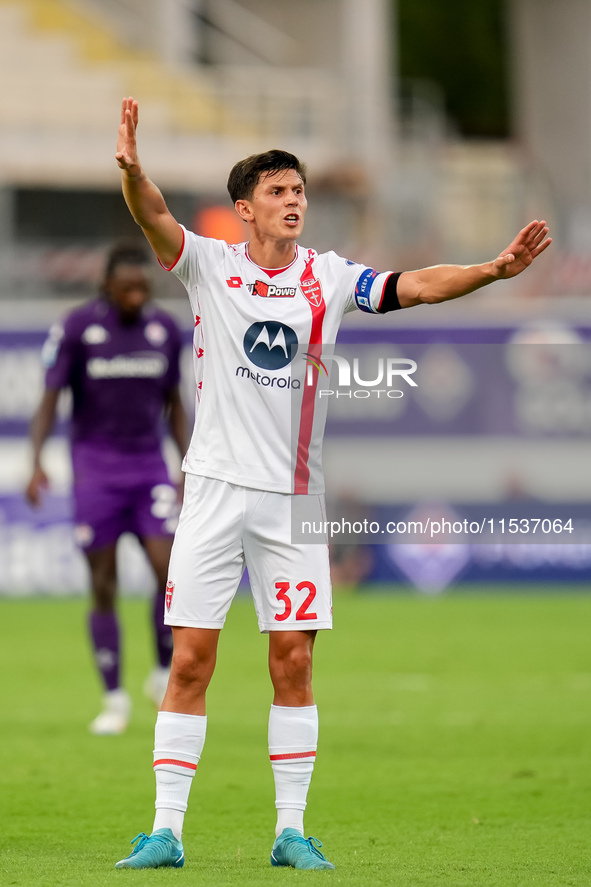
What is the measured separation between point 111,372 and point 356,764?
2.67 meters

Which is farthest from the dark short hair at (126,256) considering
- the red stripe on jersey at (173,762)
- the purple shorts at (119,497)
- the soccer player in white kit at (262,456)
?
the red stripe on jersey at (173,762)

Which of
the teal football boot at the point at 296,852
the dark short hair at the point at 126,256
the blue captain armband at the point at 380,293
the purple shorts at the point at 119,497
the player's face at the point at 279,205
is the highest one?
the dark short hair at the point at 126,256

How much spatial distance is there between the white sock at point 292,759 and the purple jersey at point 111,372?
3.75 m

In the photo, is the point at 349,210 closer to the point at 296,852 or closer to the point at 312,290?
the point at 312,290

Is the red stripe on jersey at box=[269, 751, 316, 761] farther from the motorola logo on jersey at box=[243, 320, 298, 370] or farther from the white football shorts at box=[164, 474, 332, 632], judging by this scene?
the motorola logo on jersey at box=[243, 320, 298, 370]

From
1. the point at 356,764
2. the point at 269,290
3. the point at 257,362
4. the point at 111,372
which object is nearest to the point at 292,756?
the point at 257,362

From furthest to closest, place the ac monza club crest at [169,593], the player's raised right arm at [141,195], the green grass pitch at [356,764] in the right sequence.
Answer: the green grass pitch at [356,764] → the ac monza club crest at [169,593] → the player's raised right arm at [141,195]

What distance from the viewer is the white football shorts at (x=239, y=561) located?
4.72 m

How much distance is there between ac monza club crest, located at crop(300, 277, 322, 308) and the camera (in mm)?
4848

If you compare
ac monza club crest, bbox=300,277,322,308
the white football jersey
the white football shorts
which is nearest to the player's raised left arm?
the white football jersey

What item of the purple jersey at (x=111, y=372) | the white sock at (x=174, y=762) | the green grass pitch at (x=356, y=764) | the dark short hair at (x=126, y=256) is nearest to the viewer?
the white sock at (x=174, y=762)

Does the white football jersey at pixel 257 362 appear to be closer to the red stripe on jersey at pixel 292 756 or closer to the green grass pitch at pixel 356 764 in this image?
the red stripe on jersey at pixel 292 756

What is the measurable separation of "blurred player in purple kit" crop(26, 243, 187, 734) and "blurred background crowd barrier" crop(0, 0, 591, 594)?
697 centimetres

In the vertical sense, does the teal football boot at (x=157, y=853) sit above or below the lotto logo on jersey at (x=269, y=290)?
below
